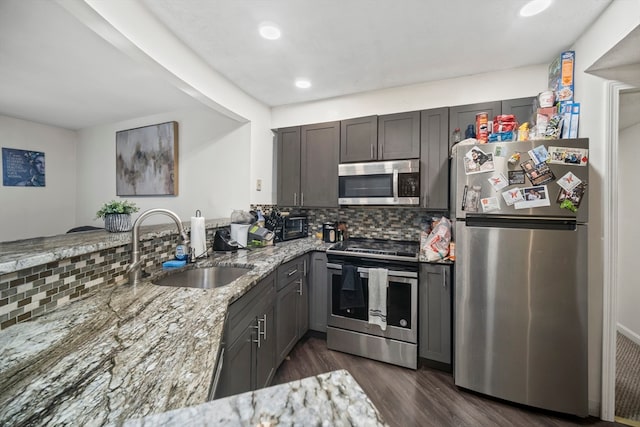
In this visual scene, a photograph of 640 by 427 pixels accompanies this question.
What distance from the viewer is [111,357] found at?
2.19 ft

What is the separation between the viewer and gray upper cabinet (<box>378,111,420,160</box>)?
2236 mm

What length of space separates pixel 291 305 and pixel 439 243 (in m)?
1.29

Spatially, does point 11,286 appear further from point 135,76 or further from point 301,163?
point 301,163

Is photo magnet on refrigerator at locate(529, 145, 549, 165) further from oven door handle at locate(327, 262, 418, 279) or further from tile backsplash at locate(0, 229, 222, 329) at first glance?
tile backsplash at locate(0, 229, 222, 329)

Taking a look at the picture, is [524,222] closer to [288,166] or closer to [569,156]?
[569,156]

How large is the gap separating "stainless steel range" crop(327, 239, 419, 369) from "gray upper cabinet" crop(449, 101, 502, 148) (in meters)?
1.16

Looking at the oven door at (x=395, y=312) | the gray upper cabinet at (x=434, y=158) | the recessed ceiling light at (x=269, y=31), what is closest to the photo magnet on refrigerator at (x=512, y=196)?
the gray upper cabinet at (x=434, y=158)

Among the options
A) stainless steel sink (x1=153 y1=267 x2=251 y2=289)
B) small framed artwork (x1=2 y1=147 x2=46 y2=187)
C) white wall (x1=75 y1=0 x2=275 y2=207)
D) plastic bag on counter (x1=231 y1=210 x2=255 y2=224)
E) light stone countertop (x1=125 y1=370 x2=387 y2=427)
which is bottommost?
stainless steel sink (x1=153 y1=267 x2=251 y2=289)

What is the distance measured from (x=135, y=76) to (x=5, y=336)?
2174 millimetres

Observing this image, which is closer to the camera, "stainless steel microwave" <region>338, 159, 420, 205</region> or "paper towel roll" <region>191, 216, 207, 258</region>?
"paper towel roll" <region>191, 216, 207, 258</region>

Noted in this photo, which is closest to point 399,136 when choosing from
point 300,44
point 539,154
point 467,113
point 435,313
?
point 467,113

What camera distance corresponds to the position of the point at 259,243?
2.28 metres

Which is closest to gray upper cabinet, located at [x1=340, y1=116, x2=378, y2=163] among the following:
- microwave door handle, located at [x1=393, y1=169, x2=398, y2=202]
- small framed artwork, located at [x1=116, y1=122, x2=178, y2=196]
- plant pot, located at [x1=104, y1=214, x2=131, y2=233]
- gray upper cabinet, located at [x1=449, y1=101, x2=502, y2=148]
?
microwave door handle, located at [x1=393, y1=169, x2=398, y2=202]

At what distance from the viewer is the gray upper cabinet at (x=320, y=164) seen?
2523mm
